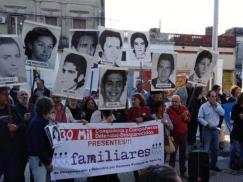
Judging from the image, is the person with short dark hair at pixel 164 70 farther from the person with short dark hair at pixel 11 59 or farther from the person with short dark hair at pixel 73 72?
the person with short dark hair at pixel 11 59

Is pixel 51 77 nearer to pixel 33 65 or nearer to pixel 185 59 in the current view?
pixel 33 65

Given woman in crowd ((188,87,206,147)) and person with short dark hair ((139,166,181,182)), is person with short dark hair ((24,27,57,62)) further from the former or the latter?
person with short dark hair ((139,166,181,182))

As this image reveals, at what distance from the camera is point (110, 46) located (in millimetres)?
8297

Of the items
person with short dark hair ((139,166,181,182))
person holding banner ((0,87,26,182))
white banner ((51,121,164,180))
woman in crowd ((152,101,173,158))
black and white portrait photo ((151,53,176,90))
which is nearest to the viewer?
person with short dark hair ((139,166,181,182))

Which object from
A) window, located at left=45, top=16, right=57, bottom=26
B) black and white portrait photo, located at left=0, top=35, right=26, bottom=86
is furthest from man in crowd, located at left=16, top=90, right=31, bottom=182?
window, located at left=45, top=16, right=57, bottom=26

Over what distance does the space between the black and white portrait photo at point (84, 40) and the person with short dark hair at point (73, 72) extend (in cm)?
120

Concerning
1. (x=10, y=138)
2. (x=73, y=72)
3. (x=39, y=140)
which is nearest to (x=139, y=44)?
(x=73, y=72)

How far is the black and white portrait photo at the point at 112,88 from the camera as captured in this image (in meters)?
6.92

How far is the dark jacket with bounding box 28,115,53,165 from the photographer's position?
552cm

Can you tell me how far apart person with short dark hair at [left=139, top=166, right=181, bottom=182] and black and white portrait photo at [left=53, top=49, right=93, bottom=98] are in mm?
4491

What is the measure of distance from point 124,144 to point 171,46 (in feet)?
94.4

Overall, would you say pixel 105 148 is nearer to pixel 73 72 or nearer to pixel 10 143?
pixel 73 72

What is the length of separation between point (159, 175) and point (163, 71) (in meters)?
5.81

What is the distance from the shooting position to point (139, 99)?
24.4 ft
